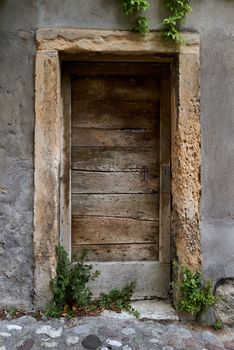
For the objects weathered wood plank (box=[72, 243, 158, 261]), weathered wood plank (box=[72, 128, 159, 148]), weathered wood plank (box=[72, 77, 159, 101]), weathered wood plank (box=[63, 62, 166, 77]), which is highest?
weathered wood plank (box=[63, 62, 166, 77])

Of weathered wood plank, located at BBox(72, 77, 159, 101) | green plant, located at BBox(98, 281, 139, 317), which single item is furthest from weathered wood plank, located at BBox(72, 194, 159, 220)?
weathered wood plank, located at BBox(72, 77, 159, 101)

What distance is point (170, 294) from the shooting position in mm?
3250

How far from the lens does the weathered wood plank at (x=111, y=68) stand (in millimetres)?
3229

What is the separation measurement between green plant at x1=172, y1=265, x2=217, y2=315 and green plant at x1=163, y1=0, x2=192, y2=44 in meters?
1.67

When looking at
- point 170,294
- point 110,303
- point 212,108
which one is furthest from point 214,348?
point 212,108

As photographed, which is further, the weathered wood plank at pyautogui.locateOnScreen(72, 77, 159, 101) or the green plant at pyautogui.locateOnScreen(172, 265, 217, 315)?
the weathered wood plank at pyautogui.locateOnScreen(72, 77, 159, 101)

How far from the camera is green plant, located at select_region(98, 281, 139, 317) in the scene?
308 centimetres

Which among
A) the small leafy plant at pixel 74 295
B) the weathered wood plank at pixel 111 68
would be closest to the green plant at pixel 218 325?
the small leafy plant at pixel 74 295

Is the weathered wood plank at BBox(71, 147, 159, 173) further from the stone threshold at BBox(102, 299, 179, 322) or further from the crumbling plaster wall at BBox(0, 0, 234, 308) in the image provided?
the stone threshold at BBox(102, 299, 179, 322)

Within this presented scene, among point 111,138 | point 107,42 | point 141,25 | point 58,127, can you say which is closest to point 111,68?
point 107,42

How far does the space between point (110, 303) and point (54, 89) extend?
5.45 feet

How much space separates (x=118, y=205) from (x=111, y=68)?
43.0 inches

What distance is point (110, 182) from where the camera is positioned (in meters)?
3.28

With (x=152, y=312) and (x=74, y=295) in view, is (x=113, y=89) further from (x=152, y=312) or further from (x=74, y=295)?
(x=152, y=312)
